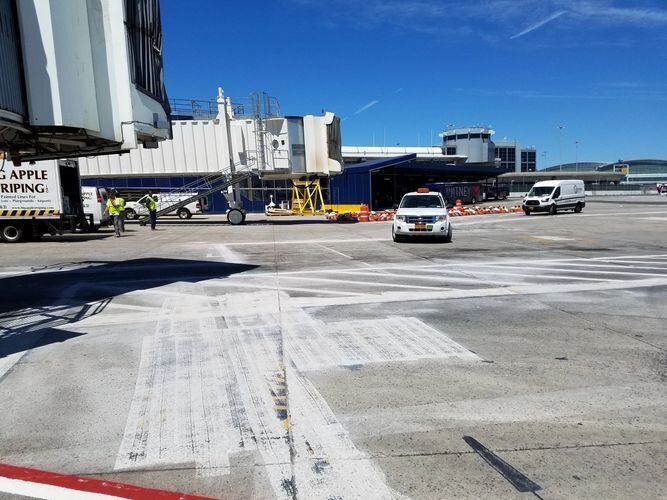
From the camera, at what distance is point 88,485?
2924mm

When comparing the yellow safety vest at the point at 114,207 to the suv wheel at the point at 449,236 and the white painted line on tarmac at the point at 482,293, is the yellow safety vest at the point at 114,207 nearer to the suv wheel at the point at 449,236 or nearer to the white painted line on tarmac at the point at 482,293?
the suv wheel at the point at 449,236

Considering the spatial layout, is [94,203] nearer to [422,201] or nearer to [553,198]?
[422,201]

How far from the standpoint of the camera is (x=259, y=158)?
88.1 ft

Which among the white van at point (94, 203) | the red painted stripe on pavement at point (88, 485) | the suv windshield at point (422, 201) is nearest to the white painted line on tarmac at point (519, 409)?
the red painted stripe on pavement at point (88, 485)

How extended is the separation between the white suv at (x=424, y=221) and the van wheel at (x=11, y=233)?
15053mm

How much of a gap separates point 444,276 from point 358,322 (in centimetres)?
404

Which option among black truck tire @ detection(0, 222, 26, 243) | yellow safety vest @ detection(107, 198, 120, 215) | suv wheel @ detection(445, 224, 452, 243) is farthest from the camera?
yellow safety vest @ detection(107, 198, 120, 215)

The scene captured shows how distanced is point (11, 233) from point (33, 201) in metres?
1.68

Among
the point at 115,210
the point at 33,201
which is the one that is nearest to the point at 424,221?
the point at 115,210

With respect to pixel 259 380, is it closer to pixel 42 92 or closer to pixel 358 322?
pixel 358 322

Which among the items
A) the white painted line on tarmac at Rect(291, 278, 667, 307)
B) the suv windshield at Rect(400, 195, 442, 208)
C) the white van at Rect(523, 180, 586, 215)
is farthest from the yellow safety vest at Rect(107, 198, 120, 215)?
the white van at Rect(523, 180, 586, 215)

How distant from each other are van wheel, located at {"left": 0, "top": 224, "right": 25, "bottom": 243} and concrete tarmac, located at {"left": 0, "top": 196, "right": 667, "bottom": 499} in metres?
11.0

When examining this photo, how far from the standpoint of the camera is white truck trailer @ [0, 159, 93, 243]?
1828cm

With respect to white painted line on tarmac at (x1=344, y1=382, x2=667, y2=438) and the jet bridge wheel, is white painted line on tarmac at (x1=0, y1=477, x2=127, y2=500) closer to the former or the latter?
white painted line on tarmac at (x1=344, y1=382, x2=667, y2=438)
